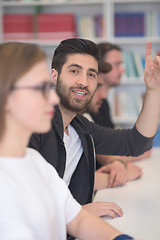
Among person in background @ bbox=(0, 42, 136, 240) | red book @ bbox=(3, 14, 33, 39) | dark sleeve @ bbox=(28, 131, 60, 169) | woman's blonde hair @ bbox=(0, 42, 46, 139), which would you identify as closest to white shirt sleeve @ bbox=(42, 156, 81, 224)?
person in background @ bbox=(0, 42, 136, 240)

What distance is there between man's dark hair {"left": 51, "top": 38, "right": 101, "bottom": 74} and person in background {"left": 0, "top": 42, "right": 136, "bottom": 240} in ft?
2.10

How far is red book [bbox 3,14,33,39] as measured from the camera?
3701mm

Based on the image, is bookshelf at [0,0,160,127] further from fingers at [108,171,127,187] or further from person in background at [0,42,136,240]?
person in background at [0,42,136,240]

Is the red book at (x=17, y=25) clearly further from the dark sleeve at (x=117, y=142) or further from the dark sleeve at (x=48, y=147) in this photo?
the dark sleeve at (x=48, y=147)

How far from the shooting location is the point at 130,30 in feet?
12.2

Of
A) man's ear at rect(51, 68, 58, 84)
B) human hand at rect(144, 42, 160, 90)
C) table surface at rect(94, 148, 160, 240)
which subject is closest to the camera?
table surface at rect(94, 148, 160, 240)

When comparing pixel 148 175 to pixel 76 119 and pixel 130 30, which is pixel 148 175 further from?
pixel 130 30

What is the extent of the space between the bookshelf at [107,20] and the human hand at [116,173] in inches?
80.5

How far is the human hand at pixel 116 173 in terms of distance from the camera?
5.16 ft

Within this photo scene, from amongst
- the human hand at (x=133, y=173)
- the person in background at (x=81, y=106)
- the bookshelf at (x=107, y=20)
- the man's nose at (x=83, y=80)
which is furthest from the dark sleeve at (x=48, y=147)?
the bookshelf at (x=107, y=20)

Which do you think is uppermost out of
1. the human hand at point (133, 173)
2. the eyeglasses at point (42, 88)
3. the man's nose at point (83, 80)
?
the eyeglasses at point (42, 88)

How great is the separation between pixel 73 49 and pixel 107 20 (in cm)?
237

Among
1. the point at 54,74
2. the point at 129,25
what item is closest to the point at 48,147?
the point at 54,74

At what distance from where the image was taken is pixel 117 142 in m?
1.58
